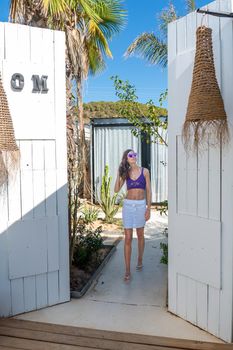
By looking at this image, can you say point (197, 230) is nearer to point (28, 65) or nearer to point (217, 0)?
point (217, 0)

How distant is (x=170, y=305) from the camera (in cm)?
→ 414

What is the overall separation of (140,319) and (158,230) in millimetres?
4699

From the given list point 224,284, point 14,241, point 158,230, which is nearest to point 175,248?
point 224,284

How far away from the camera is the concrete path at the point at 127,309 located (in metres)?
3.77

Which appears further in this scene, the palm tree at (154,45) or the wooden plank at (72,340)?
the palm tree at (154,45)

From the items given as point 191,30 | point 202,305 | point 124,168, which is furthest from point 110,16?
point 202,305

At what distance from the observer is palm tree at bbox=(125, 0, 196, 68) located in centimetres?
911

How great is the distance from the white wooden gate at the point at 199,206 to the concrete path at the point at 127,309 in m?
0.20

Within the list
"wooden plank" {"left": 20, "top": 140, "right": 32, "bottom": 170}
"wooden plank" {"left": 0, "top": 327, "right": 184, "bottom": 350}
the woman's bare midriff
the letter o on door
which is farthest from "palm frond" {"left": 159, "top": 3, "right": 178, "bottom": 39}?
"wooden plank" {"left": 0, "top": 327, "right": 184, "bottom": 350}

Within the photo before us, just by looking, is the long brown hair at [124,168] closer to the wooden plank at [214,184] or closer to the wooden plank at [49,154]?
the wooden plank at [49,154]

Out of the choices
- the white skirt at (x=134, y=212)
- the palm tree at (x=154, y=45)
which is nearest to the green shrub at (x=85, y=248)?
the white skirt at (x=134, y=212)

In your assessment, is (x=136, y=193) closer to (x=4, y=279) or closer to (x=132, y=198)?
(x=132, y=198)

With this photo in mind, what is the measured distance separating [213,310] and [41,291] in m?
1.87

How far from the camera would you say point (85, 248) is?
19.0 ft
